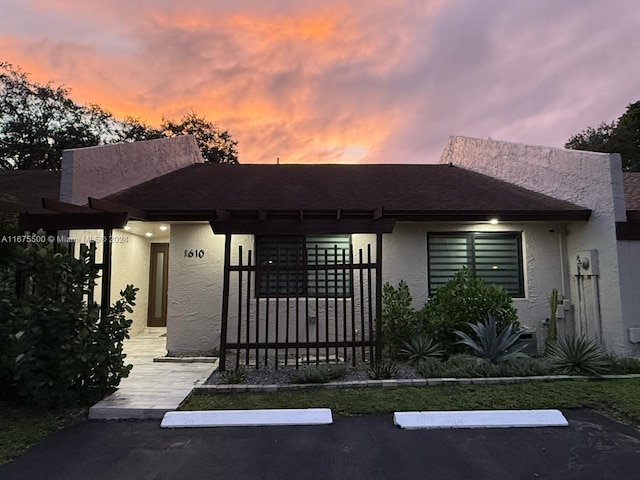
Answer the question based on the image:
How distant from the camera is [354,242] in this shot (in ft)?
25.6

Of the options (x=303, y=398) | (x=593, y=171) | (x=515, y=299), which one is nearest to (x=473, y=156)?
(x=593, y=171)

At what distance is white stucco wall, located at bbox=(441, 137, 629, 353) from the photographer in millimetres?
6785

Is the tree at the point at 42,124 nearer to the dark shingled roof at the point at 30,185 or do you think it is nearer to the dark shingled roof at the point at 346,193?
the dark shingled roof at the point at 30,185

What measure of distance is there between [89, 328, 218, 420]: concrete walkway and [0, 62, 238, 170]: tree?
17481 millimetres

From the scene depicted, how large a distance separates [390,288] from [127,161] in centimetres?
698

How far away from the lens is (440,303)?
703 cm

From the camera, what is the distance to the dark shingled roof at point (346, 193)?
7430 mm

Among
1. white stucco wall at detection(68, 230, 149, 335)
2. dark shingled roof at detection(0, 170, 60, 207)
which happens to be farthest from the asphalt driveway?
dark shingled roof at detection(0, 170, 60, 207)

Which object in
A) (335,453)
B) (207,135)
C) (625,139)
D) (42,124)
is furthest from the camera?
(207,135)

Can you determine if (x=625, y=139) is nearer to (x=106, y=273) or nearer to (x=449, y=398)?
(x=449, y=398)

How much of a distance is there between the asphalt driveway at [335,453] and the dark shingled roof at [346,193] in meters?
4.33

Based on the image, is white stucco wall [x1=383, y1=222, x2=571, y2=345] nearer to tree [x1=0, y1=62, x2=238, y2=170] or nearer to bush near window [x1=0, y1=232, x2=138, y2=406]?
bush near window [x1=0, y1=232, x2=138, y2=406]

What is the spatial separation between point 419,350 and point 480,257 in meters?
2.87

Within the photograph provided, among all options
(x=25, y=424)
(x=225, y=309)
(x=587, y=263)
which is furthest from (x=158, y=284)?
(x=587, y=263)
